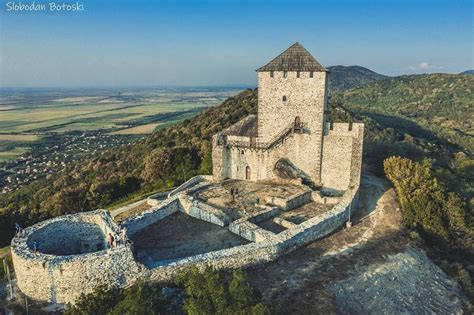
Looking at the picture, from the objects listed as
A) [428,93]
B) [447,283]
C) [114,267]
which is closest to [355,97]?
[428,93]

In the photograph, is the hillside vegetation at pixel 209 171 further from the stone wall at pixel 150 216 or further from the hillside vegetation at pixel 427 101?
the stone wall at pixel 150 216

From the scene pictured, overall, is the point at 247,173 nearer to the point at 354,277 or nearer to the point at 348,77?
the point at 354,277

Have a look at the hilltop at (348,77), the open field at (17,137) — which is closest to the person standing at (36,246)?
the open field at (17,137)

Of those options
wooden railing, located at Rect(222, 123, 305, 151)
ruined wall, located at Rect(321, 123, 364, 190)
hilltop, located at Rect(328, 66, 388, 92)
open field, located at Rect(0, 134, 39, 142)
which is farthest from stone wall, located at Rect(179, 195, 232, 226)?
hilltop, located at Rect(328, 66, 388, 92)

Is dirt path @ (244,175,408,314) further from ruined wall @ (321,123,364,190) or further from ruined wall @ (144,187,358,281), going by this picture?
ruined wall @ (321,123,364,190)

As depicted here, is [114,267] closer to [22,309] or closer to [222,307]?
[22,309]

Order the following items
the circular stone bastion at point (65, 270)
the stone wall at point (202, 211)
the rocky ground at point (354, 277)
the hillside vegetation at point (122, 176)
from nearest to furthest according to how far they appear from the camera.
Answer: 1. the circular stone bastion at point (65, 270)
2. the rocky ground at point (354, 277)
3. the stone wall at point (202, 211)
4. the hillside vegetation at point (122, 176)
